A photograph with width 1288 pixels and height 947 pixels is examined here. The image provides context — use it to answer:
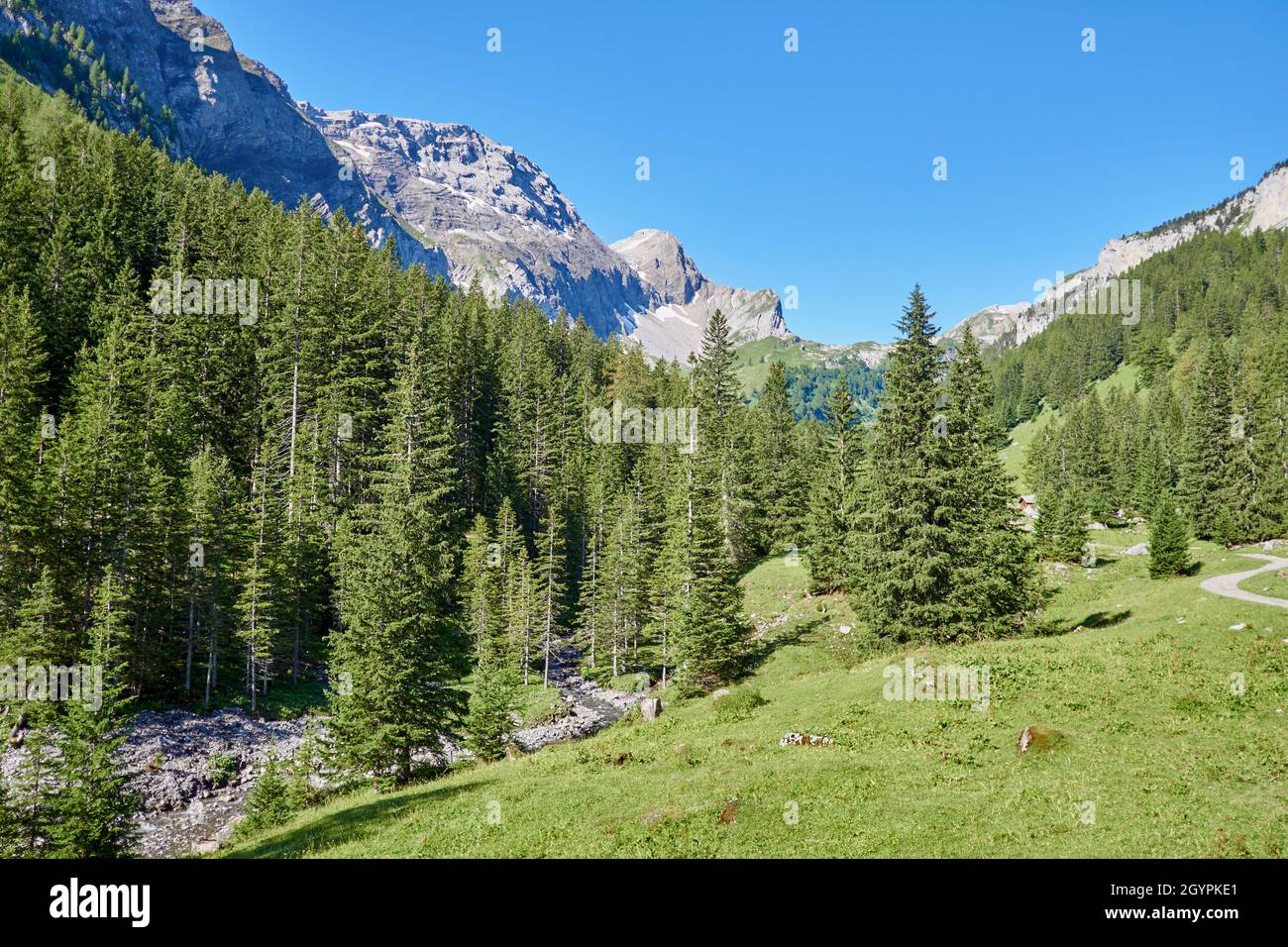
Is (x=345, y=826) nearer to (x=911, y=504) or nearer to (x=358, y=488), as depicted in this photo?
(x=911, y=504)

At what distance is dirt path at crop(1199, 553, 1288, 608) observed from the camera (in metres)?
30.2

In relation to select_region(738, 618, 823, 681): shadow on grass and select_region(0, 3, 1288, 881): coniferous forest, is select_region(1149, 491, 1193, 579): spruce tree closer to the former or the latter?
select_region(0, 3, 1288, 881): coniferous forest

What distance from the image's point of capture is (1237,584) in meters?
35.9

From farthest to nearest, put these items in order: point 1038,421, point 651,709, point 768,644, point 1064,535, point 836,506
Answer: point 1038,421 < point 1064,535 < point 836,506 < point 768,644 < point 651,709

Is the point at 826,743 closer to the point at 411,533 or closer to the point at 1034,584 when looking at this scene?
the point at 411,533

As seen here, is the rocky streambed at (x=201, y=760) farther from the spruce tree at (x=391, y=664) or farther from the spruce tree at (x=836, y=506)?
the spruce tree at (x=836, y=506)

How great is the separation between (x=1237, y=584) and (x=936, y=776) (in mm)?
32791

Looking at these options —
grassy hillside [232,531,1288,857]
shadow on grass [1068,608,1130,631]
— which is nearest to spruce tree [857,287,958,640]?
grassy hillside [232,531,1288,857]

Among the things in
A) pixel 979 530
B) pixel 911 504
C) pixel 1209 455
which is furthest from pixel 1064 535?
pixel 911 504

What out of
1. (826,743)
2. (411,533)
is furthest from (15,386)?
(826,743)

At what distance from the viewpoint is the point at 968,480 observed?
114 feet

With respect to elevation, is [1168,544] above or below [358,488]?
below
